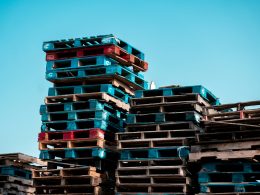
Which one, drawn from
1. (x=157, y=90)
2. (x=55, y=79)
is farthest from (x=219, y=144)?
(x=55, y=79)

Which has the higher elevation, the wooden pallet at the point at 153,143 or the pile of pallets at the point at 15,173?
the wooden pallet at the point at 153,143

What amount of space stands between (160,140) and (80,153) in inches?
109

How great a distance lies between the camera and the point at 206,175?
10.8 m

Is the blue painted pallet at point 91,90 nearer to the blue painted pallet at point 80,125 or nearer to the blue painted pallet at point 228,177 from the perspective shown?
the blue painted pallet at point 80,125

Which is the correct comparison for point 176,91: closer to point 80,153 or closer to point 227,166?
point 227,166

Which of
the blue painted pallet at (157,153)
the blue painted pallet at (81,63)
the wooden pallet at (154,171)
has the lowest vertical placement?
the wooden pallet at (154,171)

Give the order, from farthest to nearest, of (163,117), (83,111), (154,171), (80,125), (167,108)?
(80,125), (83,111), (167,108), (163,117), (154,171)

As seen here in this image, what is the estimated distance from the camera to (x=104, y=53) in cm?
1365

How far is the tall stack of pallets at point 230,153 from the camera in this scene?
1034 centimetres

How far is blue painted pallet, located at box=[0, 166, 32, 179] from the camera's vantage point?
14.5m

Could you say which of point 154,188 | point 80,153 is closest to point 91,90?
point 80,153

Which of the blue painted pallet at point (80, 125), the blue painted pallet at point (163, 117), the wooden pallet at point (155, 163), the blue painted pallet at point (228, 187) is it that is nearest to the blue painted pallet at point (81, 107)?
the blue painted pallet at point (80, 125)

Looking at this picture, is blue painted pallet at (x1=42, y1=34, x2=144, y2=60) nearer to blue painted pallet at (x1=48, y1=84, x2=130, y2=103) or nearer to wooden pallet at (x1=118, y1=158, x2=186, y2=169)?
blue painted pallet at (x1=48, y1=84, x2=130, y2=103)

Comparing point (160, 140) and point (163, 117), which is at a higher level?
point (163, 117)
